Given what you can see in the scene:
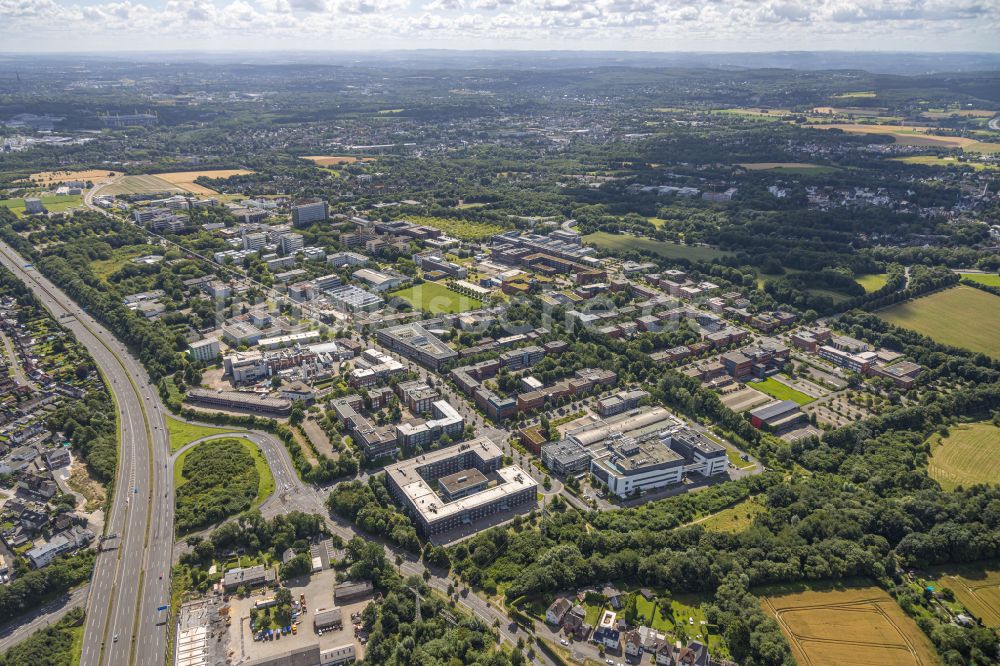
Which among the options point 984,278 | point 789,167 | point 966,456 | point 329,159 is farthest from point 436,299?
point 789,167

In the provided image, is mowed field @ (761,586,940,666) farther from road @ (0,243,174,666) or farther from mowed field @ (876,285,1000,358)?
mowed field @ (876,285,1000,358)

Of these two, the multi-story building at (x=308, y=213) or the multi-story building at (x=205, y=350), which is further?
the multi-story building at (x=308, y=213)

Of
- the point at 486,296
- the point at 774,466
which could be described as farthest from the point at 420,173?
the point at 774,466

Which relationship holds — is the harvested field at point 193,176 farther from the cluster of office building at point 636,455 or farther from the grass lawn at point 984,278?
the grass lawn at point 984,278

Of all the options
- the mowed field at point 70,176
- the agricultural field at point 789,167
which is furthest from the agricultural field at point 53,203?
the agricultural field at point 789,167

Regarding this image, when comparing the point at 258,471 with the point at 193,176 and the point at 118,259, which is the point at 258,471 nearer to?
the point at 118,259

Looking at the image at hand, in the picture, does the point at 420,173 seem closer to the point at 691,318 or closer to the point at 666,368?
the point at 691,318
